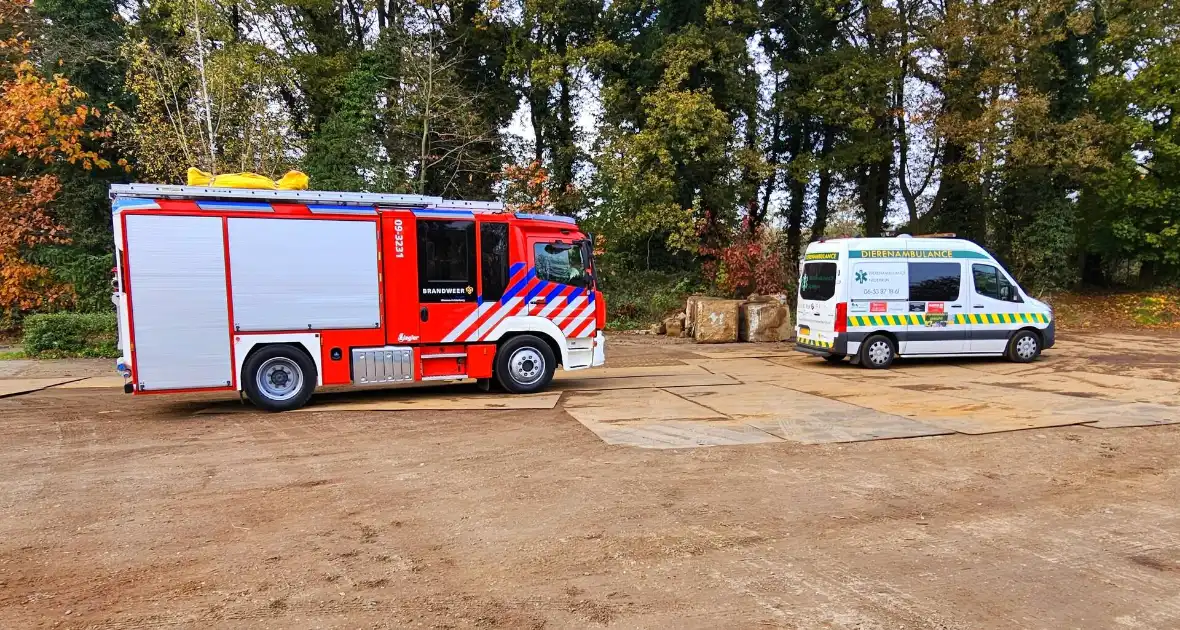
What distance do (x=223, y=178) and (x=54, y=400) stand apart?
448 cm

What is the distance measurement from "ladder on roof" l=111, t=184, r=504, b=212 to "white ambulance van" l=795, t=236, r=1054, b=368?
6.91 metres

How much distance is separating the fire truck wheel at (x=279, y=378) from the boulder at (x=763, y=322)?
486 inches

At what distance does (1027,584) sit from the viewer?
3863mm

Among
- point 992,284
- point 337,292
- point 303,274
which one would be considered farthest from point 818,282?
point 303,274

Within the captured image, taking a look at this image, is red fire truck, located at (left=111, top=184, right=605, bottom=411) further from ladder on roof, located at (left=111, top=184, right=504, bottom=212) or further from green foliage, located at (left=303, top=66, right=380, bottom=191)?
green foliage, located at (left=303, top=66, right=380, bottom=191)

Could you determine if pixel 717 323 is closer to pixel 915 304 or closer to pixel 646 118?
pixel 915 304

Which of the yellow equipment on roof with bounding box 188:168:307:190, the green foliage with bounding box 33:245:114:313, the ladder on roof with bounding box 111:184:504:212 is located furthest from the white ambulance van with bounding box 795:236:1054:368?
the green foliage with bounding box 33:245:114:313

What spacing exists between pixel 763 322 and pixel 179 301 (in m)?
14.1

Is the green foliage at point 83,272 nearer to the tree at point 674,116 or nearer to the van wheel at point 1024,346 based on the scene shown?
the tree at point 674,116

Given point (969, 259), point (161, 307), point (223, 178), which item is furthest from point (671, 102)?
point (161, 307)

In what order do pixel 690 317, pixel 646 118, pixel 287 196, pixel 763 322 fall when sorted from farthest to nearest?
pixel 646 118 < pixel 690 317 < pixel 763 322 < pixel 287 196

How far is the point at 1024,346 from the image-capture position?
1373 centimetres

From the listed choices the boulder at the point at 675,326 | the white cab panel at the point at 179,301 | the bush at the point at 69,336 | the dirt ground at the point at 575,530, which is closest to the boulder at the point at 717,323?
the boulder at the point at 675,326

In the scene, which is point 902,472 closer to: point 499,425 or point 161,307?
point 499,425
